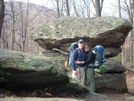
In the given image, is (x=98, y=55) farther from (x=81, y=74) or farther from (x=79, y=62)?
(x=81, y=74)

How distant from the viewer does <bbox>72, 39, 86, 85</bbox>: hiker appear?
670cm

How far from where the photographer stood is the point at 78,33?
382 inches

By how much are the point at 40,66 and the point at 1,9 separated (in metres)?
3.50

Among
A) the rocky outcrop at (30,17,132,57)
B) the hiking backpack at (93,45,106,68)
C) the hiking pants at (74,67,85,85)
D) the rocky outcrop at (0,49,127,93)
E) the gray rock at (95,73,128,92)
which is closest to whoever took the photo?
the rocky outcrop at (0,49,127,93)

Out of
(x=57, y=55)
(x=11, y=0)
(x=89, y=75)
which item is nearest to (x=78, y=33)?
(x=57, y=55)

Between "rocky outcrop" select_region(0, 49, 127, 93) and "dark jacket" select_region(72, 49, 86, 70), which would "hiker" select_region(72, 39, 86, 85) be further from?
"rocky outcrop" select_region(0, 49, 127, 93)

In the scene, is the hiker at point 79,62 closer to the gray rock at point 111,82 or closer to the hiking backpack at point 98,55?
the hiking backpack at point 98,55

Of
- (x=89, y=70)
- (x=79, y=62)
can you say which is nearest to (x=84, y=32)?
(x=89, y=70)

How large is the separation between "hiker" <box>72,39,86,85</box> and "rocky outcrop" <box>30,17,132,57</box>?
9.33 feet

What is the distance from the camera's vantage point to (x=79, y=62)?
22.4 feet

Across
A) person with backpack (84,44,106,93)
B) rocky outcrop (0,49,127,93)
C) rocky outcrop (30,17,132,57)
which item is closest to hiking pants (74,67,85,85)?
person with backpack (84,44,106,93)

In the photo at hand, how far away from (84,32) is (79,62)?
3.15m

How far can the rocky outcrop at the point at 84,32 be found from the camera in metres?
9.62

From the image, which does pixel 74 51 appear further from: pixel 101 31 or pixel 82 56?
pixel 101 31
